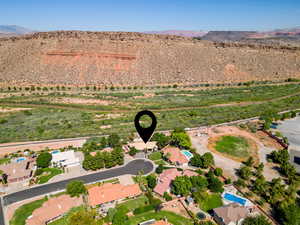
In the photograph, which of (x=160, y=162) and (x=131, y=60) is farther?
(x=131, y=60)

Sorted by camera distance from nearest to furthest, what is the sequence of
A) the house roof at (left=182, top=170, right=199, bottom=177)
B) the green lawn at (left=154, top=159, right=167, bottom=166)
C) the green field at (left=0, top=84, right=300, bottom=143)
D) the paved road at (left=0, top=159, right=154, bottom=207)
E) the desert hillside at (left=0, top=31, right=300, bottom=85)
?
the paved road at (left=0, top=159, right=154, bottom=207) → the house roof at (left=182, top=170, right=199, bottom=177) → the green lawn at (left=154, top=159, right=167, bottom=166) → the green field at (left=0, top=84, right=300, bottom=143) → the desert hillside at (left=0, top=31, right=300, bottom=85)

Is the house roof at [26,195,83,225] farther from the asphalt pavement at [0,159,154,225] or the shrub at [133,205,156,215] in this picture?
the shrub at [133,205,156,215]

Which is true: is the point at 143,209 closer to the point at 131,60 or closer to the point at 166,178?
the point at 166,178

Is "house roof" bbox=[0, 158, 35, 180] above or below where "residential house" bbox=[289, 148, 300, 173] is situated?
above

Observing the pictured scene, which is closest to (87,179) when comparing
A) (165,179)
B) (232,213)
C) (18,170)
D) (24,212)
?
(24,212)

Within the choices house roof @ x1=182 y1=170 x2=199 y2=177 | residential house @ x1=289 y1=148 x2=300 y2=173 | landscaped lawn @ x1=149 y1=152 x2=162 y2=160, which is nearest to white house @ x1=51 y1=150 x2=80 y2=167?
landscaped lawn @ x1=149 y1=152 x2=162 y2=160
